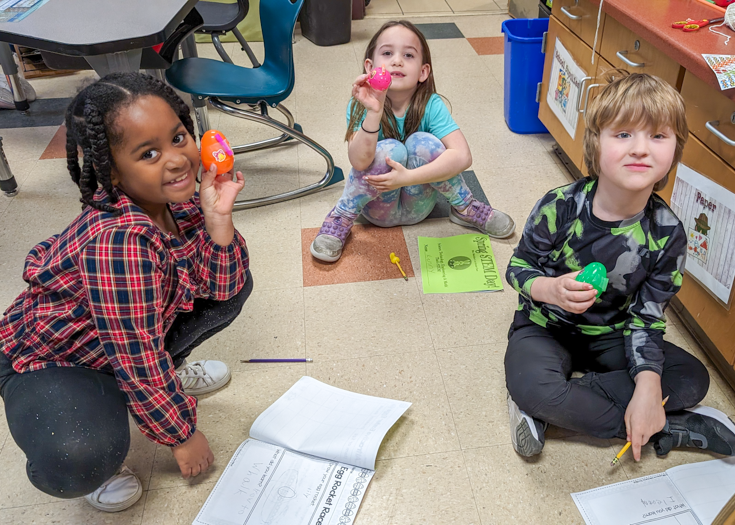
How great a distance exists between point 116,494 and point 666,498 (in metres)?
0.99

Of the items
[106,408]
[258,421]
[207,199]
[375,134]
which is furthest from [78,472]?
[375,134]

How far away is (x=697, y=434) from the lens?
1128 millimetres

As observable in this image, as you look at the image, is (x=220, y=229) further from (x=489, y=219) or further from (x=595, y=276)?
(x=489, y=219)

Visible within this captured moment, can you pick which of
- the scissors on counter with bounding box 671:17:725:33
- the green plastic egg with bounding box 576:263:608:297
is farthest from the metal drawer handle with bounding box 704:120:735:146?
the green plastic egg with bounding box 576:263:608:297

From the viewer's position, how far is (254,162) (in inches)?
86.4

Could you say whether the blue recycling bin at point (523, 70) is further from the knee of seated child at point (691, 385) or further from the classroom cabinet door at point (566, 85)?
the knee of seated child at point (691, 385)

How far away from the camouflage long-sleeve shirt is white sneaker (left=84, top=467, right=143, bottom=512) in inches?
32.4

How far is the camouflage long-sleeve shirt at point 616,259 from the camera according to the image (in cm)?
109

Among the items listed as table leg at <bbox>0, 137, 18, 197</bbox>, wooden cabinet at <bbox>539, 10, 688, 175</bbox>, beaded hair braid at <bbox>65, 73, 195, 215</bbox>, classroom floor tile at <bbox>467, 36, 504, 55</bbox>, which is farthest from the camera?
classroom floor tile at <bbox>467, 36, 504, 55</bbox>

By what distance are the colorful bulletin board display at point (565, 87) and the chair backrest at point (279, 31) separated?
33.6 inches

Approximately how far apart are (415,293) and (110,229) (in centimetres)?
85

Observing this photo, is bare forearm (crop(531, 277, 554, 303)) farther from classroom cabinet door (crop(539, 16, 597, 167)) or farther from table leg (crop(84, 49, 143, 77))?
table leg (crop(84, 49, 143, 77))

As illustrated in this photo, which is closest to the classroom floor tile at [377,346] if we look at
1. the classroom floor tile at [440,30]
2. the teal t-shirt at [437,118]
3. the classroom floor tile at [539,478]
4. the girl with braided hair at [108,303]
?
the classroom floor tile at [539,478]

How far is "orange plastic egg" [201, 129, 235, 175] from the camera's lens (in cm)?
107
